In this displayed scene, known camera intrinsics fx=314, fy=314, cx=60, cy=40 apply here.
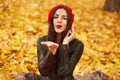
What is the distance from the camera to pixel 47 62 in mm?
4383

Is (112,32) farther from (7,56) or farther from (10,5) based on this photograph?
(7,56)

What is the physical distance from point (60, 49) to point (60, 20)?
0.42 meters

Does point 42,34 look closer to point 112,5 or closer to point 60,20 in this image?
point 60,20

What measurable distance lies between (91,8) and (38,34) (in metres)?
4.49

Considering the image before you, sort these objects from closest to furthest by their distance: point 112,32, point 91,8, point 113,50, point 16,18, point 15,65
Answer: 1. point 15,65
2. point 113,50
3. point 16,18
4. point 112,32
5. point 91,8

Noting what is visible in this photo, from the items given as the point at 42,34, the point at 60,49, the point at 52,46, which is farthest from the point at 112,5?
the point at 52,46

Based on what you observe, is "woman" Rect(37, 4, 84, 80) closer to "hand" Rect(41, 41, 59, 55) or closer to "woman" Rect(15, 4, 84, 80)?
"woman" Rect(15, 4, 84, 80)

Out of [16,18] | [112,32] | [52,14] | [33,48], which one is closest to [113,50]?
[112,32]

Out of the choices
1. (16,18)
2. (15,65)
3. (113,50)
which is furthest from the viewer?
(16,18)

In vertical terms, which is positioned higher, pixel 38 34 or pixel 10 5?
pixel 10 5

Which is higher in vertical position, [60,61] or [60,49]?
[60,49]

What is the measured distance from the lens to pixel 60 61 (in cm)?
446

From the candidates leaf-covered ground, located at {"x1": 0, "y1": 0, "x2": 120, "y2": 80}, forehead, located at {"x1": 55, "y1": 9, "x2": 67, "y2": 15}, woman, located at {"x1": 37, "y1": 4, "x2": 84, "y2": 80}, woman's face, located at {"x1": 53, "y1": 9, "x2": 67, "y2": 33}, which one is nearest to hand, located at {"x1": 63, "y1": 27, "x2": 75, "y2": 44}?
woman, located at {"x1": 37, "y1": 4, "x2": 84, "y2": 80}

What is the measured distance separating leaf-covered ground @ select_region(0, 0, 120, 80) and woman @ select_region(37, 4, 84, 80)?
1587mm
